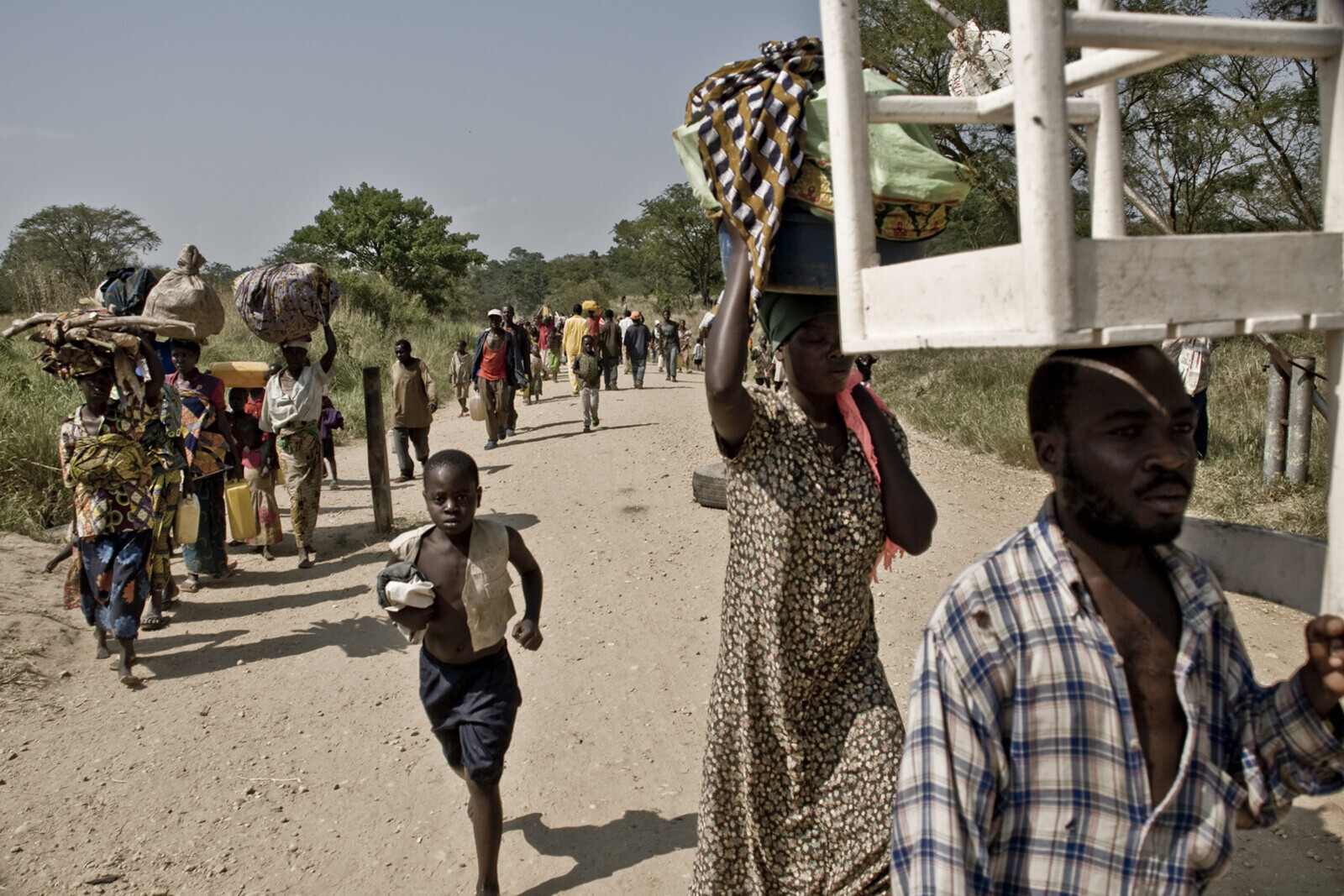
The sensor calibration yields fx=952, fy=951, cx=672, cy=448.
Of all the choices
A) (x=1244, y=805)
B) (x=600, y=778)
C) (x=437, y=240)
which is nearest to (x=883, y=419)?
(x=1244, y=805)

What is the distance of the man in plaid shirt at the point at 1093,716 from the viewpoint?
1.33m

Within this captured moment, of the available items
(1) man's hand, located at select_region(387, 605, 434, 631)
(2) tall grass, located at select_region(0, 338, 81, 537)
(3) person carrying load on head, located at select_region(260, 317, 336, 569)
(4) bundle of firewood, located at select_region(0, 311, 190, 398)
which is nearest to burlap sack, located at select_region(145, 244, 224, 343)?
(3) person carrying load on head, located at select_region(260, 317, 336, 569)

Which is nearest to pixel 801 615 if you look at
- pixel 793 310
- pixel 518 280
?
pixel 793 310

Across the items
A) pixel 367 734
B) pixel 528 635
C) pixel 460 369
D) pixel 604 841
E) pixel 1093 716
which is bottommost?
pixel 604 841

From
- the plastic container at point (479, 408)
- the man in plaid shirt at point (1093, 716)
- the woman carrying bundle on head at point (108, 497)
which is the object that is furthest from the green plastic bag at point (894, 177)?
the plastic container at point (479, 408)

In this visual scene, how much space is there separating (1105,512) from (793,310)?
3.07 ft

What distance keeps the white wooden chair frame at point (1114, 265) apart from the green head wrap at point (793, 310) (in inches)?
33.5

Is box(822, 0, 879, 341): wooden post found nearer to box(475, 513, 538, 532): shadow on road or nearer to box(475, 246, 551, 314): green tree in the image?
box(475, 513, 538, 532): shadow on road

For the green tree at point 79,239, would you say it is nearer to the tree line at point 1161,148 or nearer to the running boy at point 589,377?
the tree line at point 1161,148

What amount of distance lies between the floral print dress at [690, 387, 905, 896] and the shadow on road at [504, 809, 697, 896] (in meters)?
1.20

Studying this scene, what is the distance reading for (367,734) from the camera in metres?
4.53

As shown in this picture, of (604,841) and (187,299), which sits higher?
(187,299)

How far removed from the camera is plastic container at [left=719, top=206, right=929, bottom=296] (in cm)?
182

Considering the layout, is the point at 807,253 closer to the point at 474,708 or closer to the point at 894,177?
the point at 894,177
